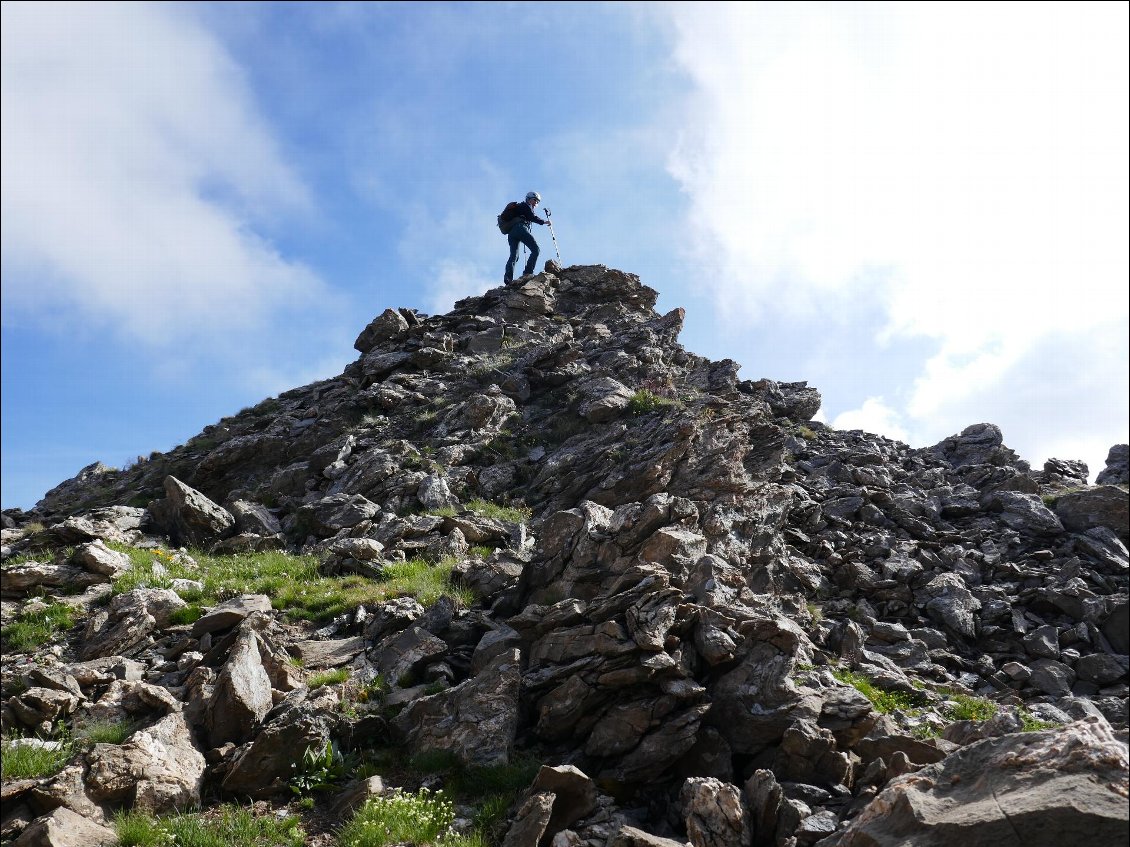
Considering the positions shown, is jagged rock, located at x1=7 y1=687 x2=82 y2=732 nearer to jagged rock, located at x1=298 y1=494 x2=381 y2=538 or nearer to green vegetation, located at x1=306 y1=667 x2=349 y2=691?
green vegetation, located at x1=306 y1=667 x2=349 y2=691

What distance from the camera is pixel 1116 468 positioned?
2247 centimetres

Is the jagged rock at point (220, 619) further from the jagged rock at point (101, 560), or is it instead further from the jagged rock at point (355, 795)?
the jagged rock at point (355, 795)

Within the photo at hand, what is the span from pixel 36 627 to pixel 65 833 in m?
6.79

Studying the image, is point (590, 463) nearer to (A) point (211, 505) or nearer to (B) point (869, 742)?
(A) point (211, 505)

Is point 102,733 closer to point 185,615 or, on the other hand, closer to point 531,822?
point 185,615

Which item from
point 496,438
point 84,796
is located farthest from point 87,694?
point 496,438

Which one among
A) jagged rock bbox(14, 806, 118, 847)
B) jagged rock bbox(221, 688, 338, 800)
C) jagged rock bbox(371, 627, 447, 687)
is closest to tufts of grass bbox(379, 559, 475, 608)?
jagged rock bbox(371, 627, 447, 687)

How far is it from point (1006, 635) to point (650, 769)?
30.9 feet

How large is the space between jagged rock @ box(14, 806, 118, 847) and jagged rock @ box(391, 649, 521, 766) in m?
3.52

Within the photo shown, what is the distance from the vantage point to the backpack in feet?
111

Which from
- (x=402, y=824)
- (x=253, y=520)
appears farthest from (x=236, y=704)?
(x=253, y=520)

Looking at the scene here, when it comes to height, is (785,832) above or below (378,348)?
below

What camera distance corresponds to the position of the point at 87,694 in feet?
31.8

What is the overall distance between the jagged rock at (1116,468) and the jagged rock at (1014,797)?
66.2 ft
